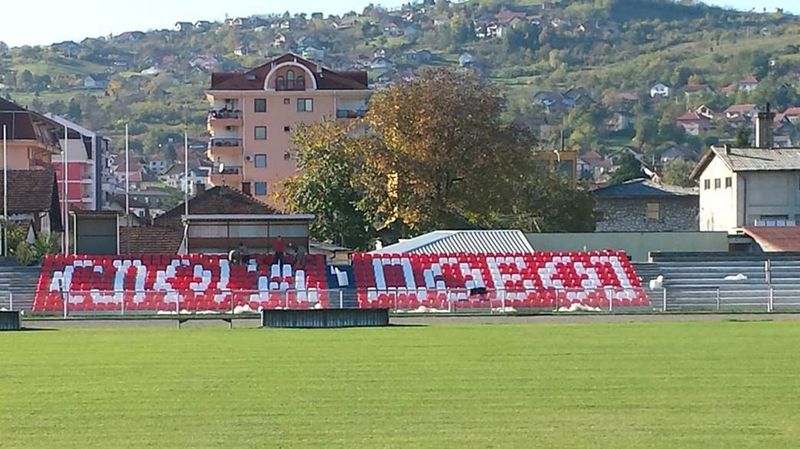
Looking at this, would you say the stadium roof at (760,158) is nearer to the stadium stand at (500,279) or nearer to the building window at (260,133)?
the stadium stand at (500,279)

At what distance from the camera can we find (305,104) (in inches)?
4503

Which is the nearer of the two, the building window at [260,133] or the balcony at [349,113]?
the balcony at [349,113]

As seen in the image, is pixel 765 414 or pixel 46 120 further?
pixel 46 120

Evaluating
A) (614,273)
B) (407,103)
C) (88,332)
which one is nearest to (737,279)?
(614,273)

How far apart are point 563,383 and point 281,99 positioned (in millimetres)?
93366

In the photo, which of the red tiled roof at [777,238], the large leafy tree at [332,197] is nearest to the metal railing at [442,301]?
the red tiled roof at [777,238]

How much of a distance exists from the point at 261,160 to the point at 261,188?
259 centimetres

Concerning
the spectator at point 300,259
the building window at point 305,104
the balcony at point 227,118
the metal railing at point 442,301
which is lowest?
the metal railing at point 442,301

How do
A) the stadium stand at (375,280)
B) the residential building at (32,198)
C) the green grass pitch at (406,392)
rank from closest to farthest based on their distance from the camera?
the green grass pitch at (406,392) < the stadium stand at (375,280) < the residential building at (32,198)

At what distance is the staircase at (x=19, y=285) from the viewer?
47.5 metres

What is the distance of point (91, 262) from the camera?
54344mm

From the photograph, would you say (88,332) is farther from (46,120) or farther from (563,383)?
(46,120)

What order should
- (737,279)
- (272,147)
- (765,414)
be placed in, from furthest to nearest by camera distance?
(272,147) < (737,279) < (765,414)

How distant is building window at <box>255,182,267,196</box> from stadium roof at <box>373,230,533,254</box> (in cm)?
5029
